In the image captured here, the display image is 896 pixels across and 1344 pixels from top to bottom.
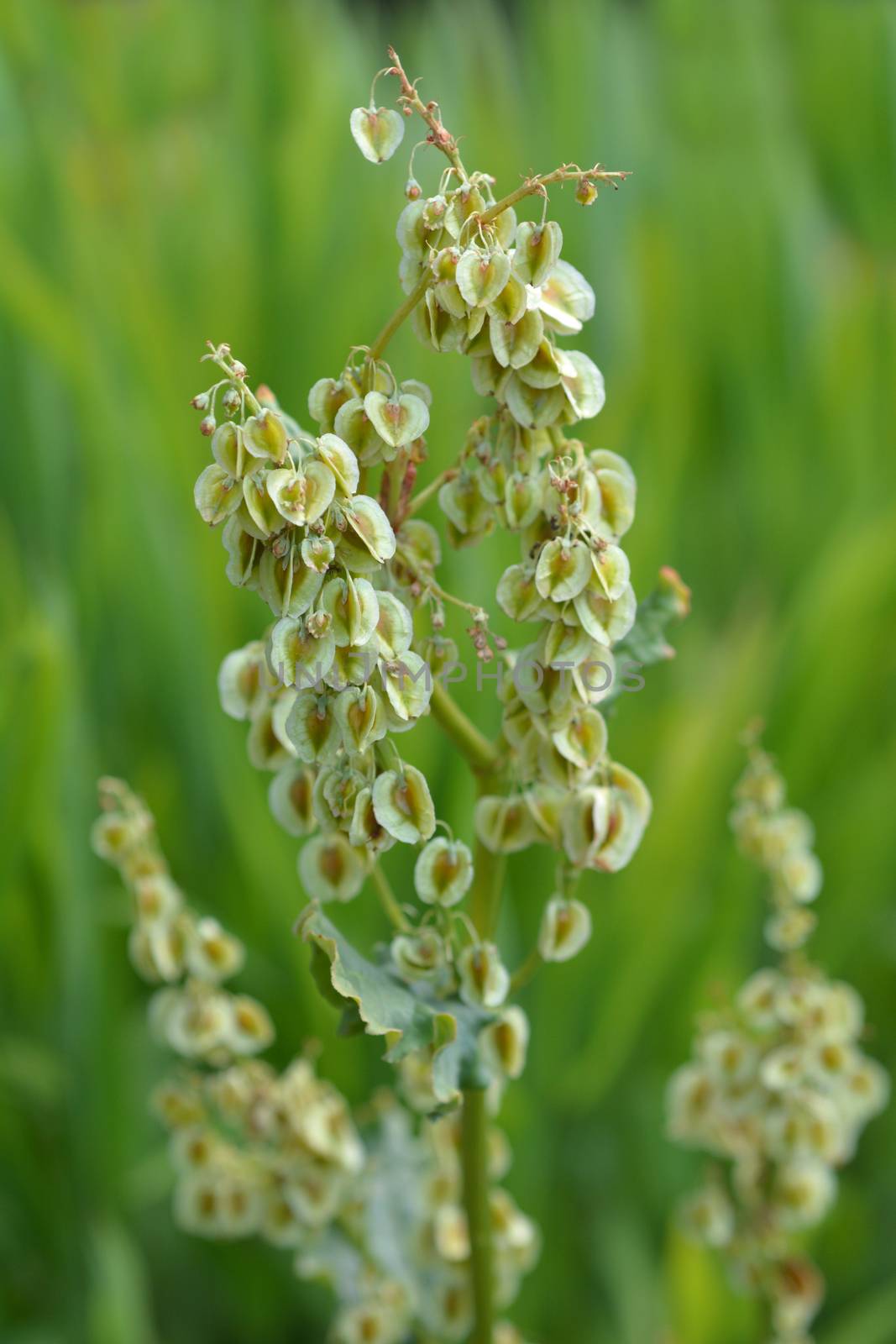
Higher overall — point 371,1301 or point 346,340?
point 346,340

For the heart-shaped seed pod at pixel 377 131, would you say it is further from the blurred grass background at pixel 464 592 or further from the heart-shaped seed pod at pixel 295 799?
the blurred grass background at pixel 464 592

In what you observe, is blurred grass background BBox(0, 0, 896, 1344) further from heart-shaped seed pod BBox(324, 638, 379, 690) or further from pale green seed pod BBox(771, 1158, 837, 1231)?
heart-shaped seed pod BBox(324, 638, 379, 690)

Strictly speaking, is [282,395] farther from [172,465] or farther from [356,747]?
[356,747]

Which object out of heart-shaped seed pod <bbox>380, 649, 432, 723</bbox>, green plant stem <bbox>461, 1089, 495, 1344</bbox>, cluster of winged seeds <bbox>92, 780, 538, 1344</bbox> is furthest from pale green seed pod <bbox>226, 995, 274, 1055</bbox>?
heart-shaped seed pod <bbox>380, 649, 432, 723</bbox>

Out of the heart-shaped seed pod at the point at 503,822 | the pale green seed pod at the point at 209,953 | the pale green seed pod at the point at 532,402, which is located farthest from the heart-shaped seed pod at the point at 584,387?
the pale green seed pod at the point at 209,953

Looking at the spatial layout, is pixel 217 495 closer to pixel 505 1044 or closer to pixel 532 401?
pixel 532 401

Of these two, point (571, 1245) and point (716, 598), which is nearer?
point (571, 1245)

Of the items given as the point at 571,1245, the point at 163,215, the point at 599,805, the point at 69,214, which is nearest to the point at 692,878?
the point at 571,1245
